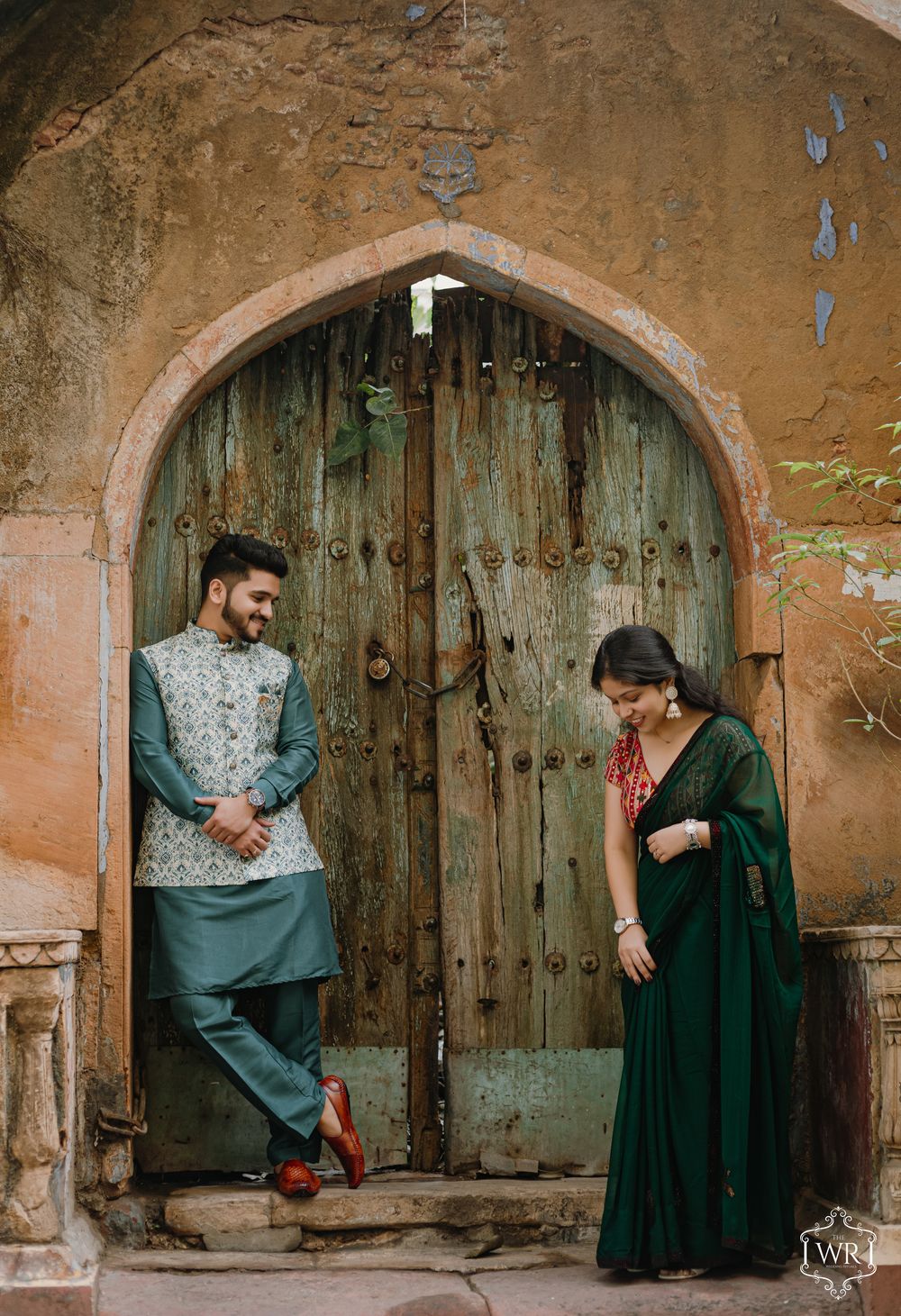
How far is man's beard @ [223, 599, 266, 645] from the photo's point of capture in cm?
400

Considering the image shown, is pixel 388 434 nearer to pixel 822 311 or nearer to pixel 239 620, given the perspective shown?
pixel 239 620

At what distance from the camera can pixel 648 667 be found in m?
3.61

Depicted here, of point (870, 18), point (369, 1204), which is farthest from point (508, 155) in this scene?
point (369, 1204)

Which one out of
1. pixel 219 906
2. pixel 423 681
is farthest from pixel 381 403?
pixel 219 906

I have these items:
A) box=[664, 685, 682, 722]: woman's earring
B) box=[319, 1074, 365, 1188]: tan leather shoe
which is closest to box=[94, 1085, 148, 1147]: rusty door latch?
box=[319, 1074, 365, 1188]: tan leather shoe

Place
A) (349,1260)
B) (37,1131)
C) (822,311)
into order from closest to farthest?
1. (37,1131)
2. (349,1260)
3. (822,311)

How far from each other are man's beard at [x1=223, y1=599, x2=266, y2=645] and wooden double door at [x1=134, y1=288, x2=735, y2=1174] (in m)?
0.33

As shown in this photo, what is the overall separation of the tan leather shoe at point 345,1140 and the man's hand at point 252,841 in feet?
2.22

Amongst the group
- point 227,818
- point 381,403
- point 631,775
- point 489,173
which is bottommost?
point 227,818

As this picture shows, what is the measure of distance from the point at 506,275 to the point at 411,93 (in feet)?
2.15

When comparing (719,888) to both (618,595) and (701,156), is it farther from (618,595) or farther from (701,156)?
(701,156)

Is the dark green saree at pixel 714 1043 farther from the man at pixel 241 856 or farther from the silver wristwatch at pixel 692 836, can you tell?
the man at pixel 241 856

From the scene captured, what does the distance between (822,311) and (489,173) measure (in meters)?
1.12

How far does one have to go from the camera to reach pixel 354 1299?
3334 millimetres
